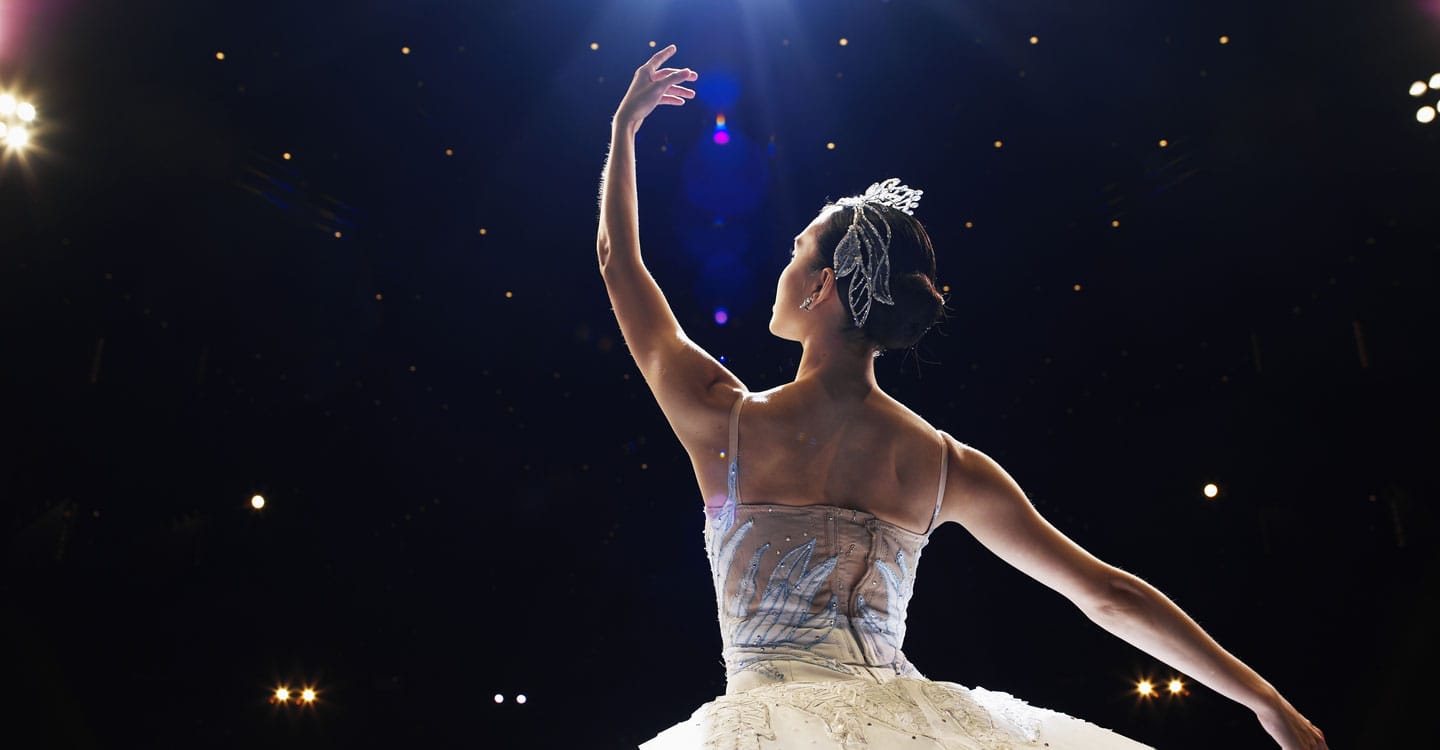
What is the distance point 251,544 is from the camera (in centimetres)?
304

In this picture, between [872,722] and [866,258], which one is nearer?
[872,722]

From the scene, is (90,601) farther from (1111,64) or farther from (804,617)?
(1111,64)

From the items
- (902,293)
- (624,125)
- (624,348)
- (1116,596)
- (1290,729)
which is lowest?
(1290,729)

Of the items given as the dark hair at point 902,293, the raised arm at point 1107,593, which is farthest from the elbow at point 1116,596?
the dark hair at point 902,293

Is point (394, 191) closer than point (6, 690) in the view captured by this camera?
No

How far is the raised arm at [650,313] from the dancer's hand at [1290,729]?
864 mm

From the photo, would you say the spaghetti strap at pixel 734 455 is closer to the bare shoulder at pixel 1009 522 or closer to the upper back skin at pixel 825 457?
the upper back skin at pixel 825 457

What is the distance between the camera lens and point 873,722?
41.5 inches

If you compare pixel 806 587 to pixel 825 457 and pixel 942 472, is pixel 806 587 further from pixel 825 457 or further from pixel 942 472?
pixel 942 472

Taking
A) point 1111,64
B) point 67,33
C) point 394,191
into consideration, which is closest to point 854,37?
point 1111,64

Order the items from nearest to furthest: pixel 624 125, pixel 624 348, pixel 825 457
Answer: pixel 825 457, pixel 624 125, pixel 624 348

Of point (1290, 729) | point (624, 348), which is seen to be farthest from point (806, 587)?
point (624, 348)

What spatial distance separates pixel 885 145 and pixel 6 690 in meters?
3.24

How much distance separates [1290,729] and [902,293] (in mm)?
827
